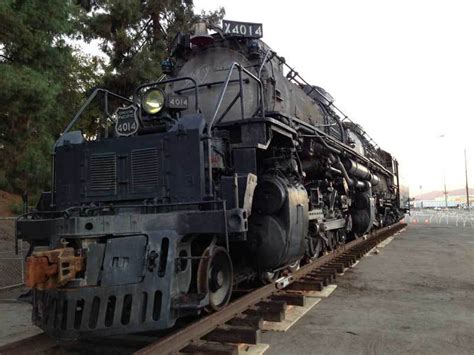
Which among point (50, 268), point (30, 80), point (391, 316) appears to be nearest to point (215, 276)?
point (50, 268)

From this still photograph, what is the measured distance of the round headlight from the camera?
554cm

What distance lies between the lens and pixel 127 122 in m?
5.75

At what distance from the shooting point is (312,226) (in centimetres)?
792

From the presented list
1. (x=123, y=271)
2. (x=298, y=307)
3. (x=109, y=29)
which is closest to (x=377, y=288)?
(x=298, y=307)

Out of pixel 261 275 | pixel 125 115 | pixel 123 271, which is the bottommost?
pixel 261 275

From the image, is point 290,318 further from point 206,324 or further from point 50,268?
point 50,268

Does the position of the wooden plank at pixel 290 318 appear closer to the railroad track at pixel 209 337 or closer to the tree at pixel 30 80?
the railroad track at pixel 209 337

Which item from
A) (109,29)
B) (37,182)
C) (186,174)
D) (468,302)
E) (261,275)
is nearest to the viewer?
(186,174)

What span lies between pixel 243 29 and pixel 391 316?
4679mm

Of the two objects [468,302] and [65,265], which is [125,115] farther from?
[468,302]

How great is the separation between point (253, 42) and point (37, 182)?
21.6 feet

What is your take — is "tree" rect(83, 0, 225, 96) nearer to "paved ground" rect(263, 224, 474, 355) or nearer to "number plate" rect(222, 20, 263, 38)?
"number plate" rect(222, 20, 263, 38)

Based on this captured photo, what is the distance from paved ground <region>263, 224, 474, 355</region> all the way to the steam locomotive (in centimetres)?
93

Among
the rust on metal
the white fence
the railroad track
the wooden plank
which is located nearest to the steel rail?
the railroad track
